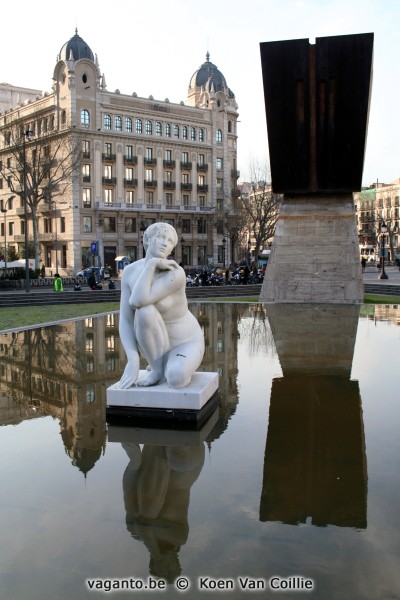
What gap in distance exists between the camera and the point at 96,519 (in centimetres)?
426

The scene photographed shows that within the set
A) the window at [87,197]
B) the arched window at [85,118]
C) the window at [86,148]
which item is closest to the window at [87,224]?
the window at [87,197]

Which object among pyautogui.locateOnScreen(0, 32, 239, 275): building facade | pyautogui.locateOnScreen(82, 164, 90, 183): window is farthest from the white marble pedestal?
pyautogui.locateOnScreen(82, 164, 90, 183): window

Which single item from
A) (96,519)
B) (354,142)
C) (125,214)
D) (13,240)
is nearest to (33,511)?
(96,519)

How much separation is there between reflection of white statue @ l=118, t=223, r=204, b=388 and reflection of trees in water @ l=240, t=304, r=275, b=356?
14.6 ft

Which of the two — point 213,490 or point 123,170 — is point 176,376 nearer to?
point 213,490

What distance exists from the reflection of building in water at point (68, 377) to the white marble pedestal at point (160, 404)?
0.29m

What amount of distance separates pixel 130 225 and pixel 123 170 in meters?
5.91

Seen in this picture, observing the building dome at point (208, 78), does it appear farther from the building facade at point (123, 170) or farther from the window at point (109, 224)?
the window at point (109, 224)

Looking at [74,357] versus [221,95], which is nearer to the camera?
[74,357]

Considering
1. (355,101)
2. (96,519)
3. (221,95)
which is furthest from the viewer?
(221,95)

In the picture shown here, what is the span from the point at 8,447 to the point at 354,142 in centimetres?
1957

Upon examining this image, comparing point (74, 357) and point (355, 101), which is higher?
point (355, 101)

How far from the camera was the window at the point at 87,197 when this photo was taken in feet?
196

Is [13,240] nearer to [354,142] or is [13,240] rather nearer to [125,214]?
[125,214]
